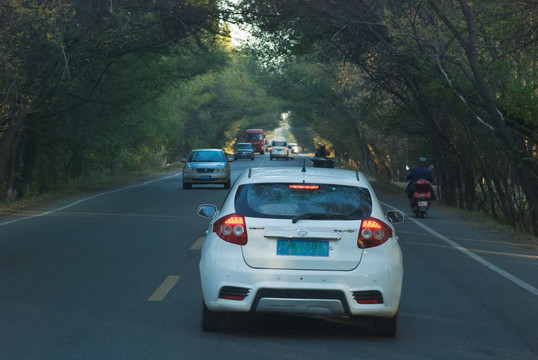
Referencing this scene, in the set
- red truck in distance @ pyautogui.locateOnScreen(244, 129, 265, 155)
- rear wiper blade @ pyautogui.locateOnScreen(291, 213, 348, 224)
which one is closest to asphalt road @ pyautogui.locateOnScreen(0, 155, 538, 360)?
rear wiper blade @ pyautogui.locateOnScreen(291, 213, 348, 224)

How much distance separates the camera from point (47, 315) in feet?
27.0

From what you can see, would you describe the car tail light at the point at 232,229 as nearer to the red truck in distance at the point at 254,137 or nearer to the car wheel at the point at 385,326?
the car wheel at the point at 385,326

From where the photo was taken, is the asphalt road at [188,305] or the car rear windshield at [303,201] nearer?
the asphalt road at [188,305]

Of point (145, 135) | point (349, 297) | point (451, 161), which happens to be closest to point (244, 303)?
point (349, 297)

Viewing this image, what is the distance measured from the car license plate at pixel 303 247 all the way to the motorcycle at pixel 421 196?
14.1 metres

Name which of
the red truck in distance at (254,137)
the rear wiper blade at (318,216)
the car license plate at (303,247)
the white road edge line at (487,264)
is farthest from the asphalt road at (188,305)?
the red truck in distance at (254,137)

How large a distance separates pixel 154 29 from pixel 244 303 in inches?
811

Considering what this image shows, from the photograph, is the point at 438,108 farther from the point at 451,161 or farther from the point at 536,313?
the point at 536,313

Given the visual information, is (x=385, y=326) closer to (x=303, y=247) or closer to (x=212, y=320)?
(x=303, y=247)

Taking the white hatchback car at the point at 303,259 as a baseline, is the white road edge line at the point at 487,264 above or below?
below

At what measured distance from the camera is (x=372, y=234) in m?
7.25

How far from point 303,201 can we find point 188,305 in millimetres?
1994

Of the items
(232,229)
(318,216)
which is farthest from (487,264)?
(232,229)

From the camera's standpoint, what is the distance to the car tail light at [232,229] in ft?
23.7
